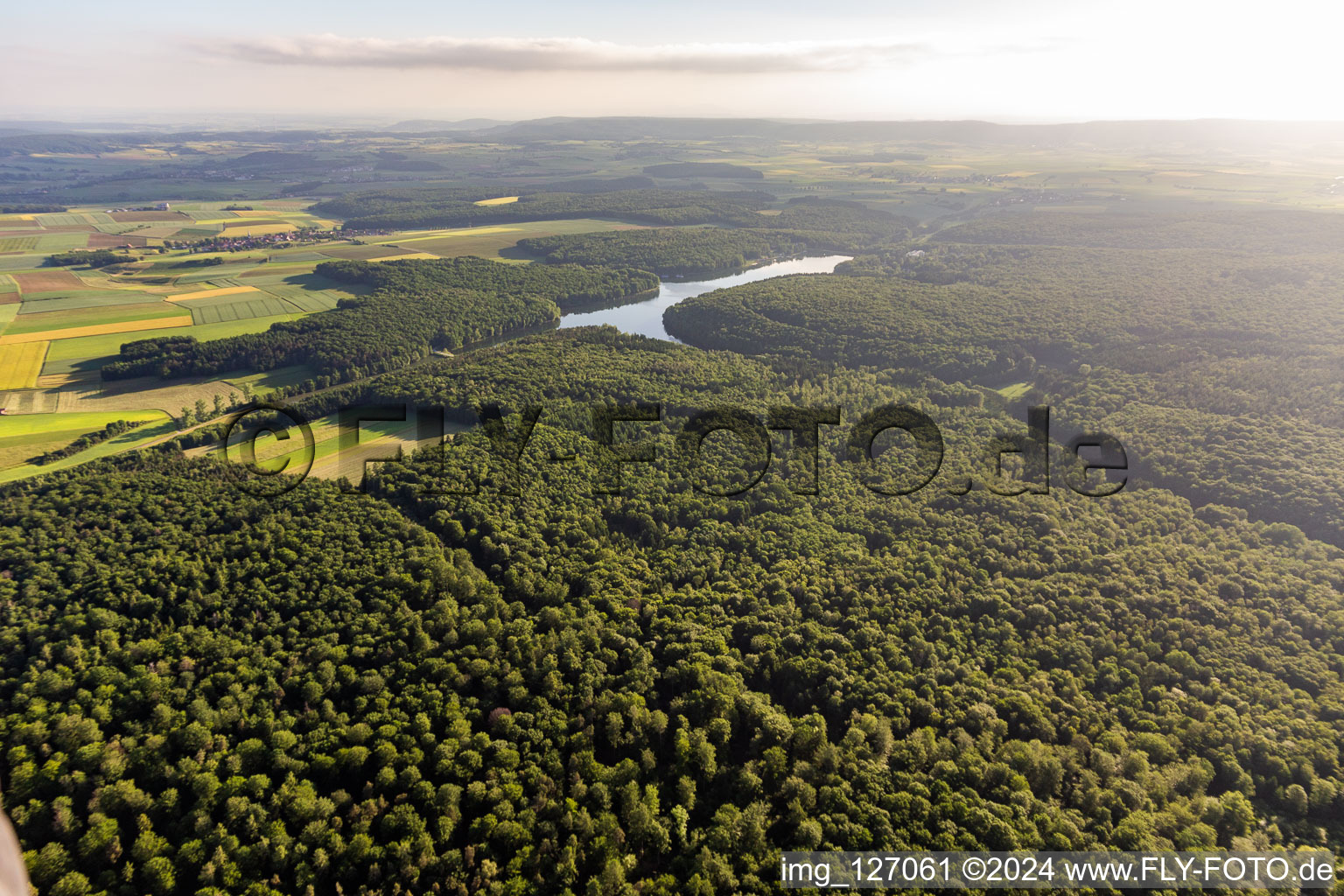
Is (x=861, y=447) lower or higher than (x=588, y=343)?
lower

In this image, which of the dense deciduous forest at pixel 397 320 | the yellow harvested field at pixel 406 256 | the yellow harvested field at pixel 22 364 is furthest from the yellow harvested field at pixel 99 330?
the yellow harvested field at pixel 406 256

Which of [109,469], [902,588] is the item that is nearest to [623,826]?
[902,588]

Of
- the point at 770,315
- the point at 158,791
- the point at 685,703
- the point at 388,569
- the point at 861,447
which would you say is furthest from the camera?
the point at 770,315

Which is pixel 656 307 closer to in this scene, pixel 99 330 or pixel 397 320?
pixel 397 320

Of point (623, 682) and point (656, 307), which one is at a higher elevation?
point (656, 307)

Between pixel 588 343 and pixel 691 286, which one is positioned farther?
pixel 691 286

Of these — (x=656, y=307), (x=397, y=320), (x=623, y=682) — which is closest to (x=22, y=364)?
(x=397, y=320)

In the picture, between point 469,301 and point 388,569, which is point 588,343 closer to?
point 469,301
